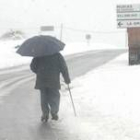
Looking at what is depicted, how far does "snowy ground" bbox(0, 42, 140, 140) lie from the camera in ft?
34.6

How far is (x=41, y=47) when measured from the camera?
12023 mm

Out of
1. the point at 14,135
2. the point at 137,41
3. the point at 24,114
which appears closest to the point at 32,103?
the point at 24,114

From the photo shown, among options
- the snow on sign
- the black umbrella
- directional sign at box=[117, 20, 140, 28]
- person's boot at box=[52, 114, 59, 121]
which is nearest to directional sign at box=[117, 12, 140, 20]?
the snow on sign

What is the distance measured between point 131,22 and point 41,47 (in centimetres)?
1379

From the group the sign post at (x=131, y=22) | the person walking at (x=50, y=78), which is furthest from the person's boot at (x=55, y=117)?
the sign post at (x=131, y=22)

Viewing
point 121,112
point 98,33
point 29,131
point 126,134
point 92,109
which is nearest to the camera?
point 126,134

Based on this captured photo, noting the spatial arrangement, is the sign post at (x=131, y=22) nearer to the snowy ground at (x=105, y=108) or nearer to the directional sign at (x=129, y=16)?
the directional sign at (x=129, y=16)

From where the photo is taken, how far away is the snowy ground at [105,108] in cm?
1055

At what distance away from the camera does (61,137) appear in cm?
1058

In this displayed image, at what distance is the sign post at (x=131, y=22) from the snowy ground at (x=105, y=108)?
5.60 m

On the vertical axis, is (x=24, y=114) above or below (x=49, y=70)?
below

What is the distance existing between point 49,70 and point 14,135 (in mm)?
1837

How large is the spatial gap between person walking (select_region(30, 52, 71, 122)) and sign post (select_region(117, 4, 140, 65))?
13.1 metres

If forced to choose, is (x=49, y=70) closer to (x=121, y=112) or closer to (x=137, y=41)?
(x=121, y=112)
